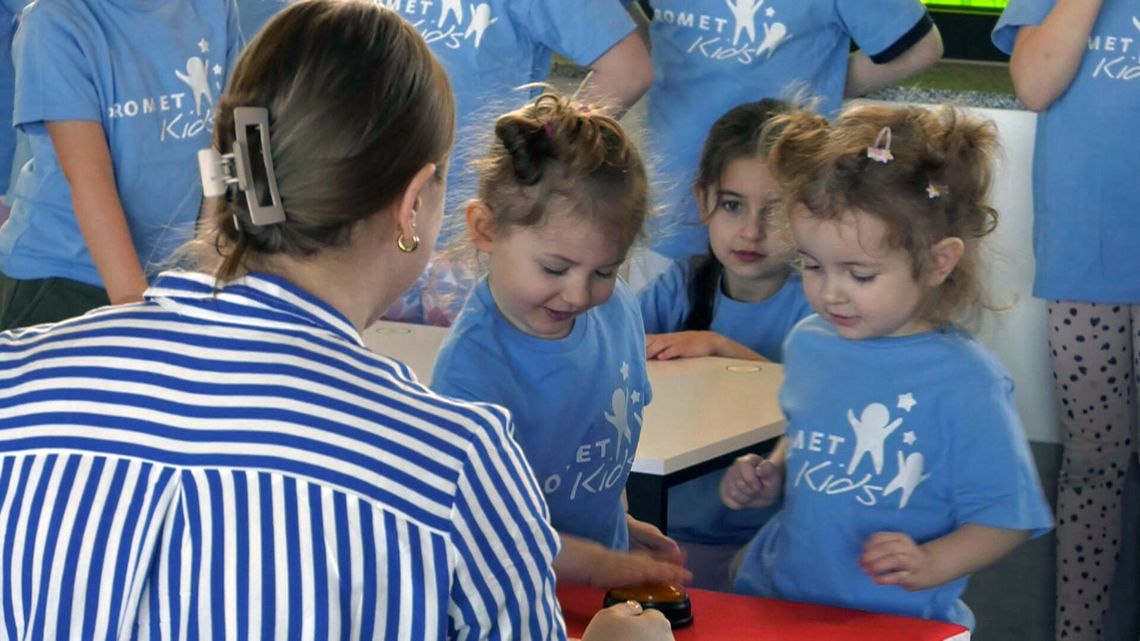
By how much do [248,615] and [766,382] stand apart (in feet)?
5.41

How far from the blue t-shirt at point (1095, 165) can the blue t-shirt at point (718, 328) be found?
2.09ft

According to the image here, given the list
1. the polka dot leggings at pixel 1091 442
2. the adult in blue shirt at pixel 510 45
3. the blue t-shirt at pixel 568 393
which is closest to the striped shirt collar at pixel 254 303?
the blue t-shirt at pixel 568 393

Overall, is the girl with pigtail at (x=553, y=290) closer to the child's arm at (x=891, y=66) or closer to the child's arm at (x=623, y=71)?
the child's arm at (x=623, y=71)

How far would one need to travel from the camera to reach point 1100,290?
3.05m

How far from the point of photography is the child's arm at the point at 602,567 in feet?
5.85

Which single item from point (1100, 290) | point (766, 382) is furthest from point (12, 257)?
point (1100, 290)

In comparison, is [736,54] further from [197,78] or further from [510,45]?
[197,78]

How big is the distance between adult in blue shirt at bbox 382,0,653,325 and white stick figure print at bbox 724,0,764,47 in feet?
0.68

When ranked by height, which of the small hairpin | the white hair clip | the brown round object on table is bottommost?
the brown round object on table

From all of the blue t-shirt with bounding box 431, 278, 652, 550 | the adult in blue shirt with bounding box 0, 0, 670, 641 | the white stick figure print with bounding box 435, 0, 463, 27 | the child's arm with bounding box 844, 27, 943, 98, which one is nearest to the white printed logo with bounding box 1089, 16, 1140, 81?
the child's arm with bounding box 844, 27, 943, 98

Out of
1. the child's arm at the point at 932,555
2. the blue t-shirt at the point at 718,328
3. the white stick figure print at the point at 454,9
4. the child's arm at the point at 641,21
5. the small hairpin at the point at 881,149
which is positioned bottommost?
the blue t-shirt at the point at 718,328

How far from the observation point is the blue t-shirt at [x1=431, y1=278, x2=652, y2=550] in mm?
1940

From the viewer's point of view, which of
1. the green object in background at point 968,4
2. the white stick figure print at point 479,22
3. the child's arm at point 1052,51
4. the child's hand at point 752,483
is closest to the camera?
the child's hand at point 752,483

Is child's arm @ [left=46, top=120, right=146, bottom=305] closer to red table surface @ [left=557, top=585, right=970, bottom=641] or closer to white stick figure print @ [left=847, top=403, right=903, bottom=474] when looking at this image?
red table surface @ [left=557, top=585, right=970, bottom=641]
